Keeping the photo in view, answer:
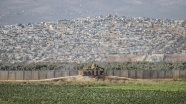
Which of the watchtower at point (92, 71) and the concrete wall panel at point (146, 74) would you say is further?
the concrete wall panel at point (146, 74)

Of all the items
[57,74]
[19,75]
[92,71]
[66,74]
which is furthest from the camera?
[66,74]

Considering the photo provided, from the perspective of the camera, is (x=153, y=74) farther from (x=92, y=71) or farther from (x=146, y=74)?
(x=92, y=71)

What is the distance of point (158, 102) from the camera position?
29.5m

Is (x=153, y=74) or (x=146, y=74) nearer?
(x=153, y=74)

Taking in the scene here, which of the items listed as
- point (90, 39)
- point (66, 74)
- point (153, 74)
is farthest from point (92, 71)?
point (90, 39)

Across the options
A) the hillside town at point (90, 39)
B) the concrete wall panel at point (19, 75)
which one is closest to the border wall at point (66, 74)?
the concrete wall panel at point (19, 75)

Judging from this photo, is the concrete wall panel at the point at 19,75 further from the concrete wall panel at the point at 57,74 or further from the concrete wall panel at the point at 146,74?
the concrete wall panel at the point at 146,74

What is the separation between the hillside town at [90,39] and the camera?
128 m

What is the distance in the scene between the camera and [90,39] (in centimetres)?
14875

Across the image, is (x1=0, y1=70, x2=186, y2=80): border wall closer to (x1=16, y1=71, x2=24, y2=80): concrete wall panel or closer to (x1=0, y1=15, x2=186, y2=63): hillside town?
(x1=16, y1=71, x2=24, y2=80): concrete wall panel

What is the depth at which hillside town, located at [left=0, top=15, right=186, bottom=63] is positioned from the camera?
420 feet

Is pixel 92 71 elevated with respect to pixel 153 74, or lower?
elevated

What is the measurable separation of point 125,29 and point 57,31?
23970 millimetres

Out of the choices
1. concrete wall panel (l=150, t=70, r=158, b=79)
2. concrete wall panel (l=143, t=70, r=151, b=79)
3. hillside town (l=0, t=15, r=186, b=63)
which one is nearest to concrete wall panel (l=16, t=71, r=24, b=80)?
concrete wall panel (l=143, t=70, r=151, b=79)
